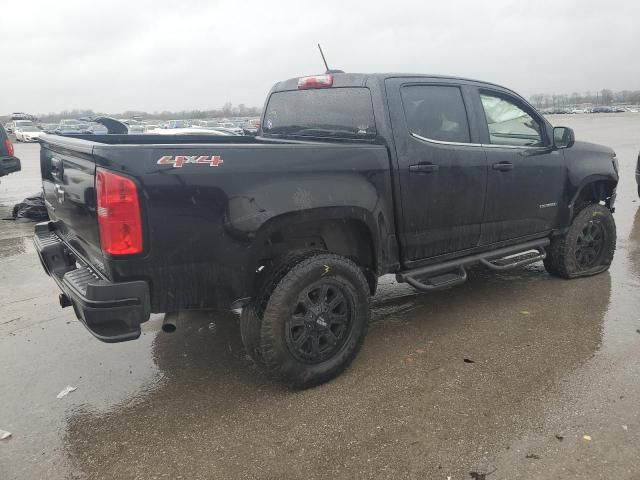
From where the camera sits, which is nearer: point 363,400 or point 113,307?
point 113,307

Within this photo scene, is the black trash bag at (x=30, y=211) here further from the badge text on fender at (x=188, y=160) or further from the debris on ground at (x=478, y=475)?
the debris on ground at (x=478, y=475)

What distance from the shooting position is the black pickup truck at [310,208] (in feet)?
8.92

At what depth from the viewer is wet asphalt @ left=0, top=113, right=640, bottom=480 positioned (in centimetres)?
263

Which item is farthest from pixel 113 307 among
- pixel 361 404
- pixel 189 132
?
pixel 189 132

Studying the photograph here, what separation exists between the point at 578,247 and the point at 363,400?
10.6 feet

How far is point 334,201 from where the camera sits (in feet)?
10.7

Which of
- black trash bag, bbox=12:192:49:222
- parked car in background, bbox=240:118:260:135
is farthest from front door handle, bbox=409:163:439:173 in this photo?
black trash bag, bbox=12:192:49:222

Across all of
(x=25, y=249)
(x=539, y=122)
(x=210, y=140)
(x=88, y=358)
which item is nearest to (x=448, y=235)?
(x=539, y=122)

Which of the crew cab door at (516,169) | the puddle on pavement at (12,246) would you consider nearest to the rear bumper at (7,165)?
the puddle on pavement at (12,246)

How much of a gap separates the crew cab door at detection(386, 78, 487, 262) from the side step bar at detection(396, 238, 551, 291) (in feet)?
0.35

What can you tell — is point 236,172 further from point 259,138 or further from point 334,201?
point 259,138

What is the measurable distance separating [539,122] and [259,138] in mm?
2533

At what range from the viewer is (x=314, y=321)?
326cm

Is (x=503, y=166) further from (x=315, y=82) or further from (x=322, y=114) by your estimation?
(x=315, y=82)
